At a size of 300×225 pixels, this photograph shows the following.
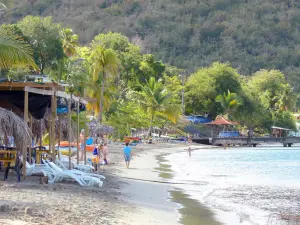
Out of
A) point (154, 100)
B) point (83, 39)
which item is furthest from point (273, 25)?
point (154, 100)

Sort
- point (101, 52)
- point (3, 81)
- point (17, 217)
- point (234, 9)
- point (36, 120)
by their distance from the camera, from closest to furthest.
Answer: point (17, 217)
point (3, 81)
point (36, 120)
point (101, 52)
point (234, 9)

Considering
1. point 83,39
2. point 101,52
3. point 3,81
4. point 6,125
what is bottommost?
point 6,125

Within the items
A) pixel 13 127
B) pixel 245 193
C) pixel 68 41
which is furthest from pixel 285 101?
pixel 13 127

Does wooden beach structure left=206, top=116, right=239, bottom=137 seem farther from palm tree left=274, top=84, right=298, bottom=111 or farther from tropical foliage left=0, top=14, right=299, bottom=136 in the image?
palm tree left=274, top=84, right=298, bottom=111

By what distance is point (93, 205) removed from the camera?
39.8 feet

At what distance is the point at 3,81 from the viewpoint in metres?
14.8

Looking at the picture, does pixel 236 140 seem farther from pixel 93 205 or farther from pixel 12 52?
pixel 93 205

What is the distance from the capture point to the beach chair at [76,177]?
15.1 metres

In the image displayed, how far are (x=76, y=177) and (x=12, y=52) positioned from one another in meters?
3.91

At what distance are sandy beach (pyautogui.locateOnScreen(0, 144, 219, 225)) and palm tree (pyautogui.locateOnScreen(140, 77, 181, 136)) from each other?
3835cm

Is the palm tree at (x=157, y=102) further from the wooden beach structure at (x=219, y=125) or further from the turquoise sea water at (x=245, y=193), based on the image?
the turquoise sea water at (x=245, y=193)

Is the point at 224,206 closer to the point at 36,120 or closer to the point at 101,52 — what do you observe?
the point at 36,120

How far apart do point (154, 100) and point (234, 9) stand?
418ft

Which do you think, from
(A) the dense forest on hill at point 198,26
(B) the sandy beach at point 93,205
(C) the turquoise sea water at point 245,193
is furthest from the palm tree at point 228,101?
(A) the dense forest on hill at point 198,26
